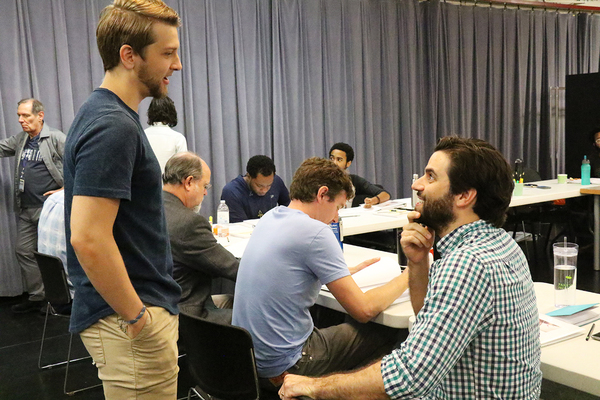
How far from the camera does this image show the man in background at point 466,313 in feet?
3.77

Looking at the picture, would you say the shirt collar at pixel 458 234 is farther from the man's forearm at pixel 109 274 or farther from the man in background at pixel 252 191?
the man in background at pixel 252 191

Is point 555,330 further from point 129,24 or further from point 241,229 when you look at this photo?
point 241,229

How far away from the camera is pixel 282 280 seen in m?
1.93

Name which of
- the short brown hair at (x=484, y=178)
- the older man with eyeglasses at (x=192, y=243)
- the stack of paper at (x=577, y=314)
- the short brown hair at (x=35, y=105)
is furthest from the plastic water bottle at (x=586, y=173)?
the short brown hair at (x=35, y=105)

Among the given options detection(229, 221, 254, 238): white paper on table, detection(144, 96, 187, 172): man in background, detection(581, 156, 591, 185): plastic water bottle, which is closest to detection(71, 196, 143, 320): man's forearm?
detection(229, 221, 254, 238): white paper on table

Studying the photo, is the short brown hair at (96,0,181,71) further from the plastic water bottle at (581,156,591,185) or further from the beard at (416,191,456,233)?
the plastic water bottle at (581,156,591,185)

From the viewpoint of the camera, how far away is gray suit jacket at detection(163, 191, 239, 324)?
7.73 ft

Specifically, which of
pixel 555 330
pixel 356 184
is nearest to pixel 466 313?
pixel 555 330

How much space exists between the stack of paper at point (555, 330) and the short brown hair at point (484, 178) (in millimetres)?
433

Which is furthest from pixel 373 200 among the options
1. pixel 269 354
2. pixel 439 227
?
pixel 439 227

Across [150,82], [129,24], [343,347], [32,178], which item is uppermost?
[129,24]

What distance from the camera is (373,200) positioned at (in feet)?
15.0

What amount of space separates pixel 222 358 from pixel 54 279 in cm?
153

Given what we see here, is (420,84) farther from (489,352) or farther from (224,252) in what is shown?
(489,352)
